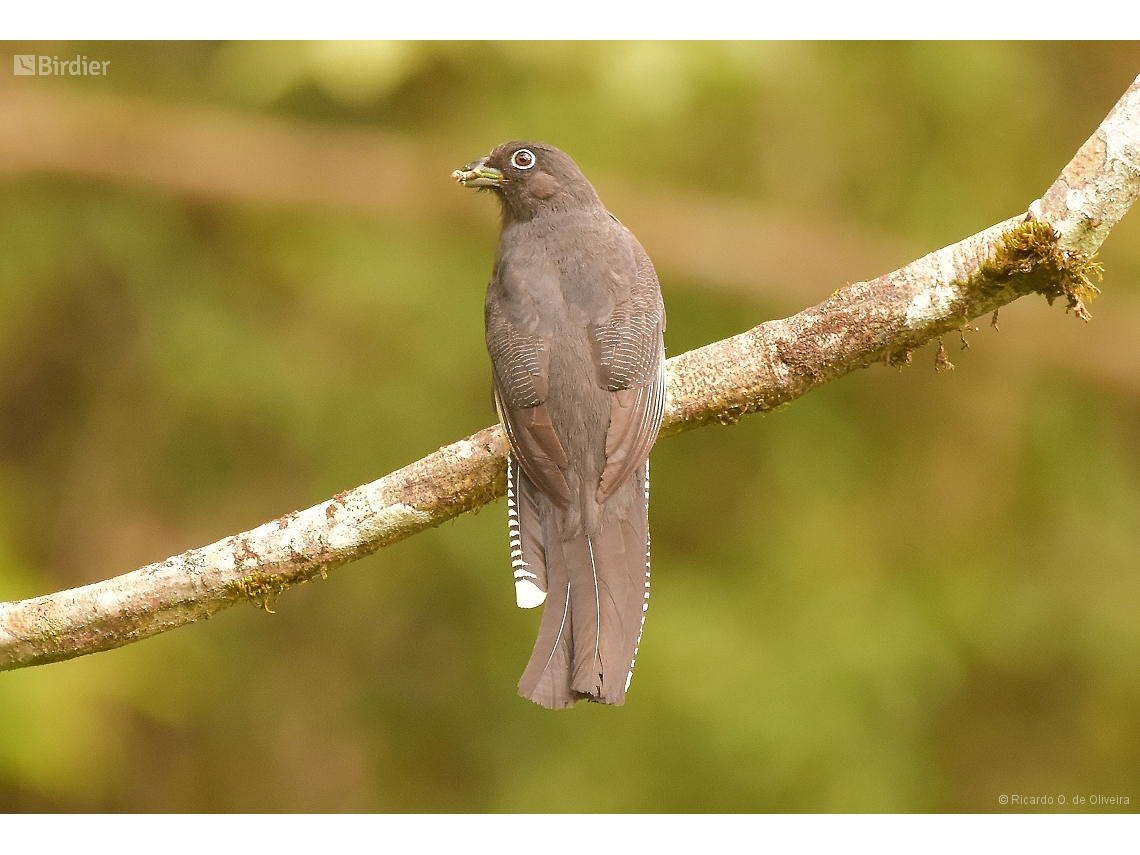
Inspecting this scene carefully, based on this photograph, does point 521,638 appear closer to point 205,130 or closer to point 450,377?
point 450,377

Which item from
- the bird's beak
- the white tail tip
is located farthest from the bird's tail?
the bird's beak

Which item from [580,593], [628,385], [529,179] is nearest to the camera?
[580,593]

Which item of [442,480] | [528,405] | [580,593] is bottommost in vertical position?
[580,593]

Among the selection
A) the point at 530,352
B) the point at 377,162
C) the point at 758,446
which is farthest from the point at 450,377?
the point at 530,352

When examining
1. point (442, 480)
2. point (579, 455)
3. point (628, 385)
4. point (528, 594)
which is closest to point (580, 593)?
point (528, 594)

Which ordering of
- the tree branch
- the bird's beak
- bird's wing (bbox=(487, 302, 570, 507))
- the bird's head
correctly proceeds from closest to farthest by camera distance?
the tree branch, bird's wing (bbox=(487, 302, 570, 507)), the bird's head, the bird's beak

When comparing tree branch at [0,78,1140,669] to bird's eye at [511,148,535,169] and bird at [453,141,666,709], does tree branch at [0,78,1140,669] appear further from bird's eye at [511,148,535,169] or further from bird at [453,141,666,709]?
bird's eye at [511,148,535,169]

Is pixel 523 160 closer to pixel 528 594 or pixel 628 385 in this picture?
pixel 628 385
